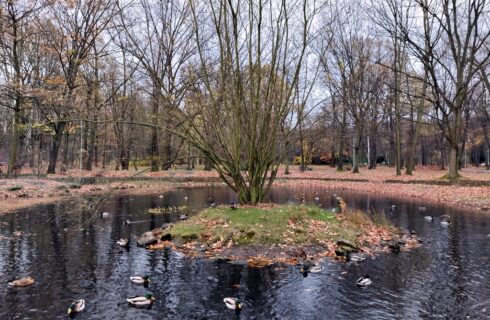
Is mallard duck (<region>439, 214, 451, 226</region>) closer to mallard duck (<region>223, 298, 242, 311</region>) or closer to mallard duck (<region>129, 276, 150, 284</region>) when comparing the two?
mallard duck (<region>223, 298, 242, 311</region>)

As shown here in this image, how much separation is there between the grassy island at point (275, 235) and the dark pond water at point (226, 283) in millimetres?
682

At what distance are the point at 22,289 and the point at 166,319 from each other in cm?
323

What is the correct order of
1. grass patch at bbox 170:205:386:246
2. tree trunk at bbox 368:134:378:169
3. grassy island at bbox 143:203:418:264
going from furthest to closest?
tree trunk at bbox 368:134:378:169
grass patch at bbox 170:205:386:246
grassy island at bbox 143:203:418:264

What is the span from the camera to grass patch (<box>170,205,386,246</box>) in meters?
10.9

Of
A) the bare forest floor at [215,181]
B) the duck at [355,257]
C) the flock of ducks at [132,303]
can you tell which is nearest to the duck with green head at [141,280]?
the flock of ducks at [132,303]

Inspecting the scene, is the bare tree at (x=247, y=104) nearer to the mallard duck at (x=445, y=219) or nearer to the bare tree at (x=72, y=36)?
the mallard duck at (x=445, y=219)

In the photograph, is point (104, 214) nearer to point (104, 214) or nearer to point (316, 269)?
point (104, 214)

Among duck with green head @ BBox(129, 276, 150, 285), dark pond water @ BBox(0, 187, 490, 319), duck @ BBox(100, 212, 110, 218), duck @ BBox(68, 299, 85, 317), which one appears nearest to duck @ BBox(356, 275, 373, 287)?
dark pond water @ BBox(0, 187, 490, 319)

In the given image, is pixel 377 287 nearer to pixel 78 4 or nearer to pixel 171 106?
pixel 171 106

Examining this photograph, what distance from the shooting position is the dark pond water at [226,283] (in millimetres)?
6773

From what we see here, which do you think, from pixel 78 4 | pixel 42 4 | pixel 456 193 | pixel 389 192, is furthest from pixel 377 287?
pixel 78 4

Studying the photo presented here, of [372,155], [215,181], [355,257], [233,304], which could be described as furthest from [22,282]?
[372,155]

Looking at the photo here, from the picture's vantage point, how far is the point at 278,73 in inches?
559

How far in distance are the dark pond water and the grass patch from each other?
1.30m
